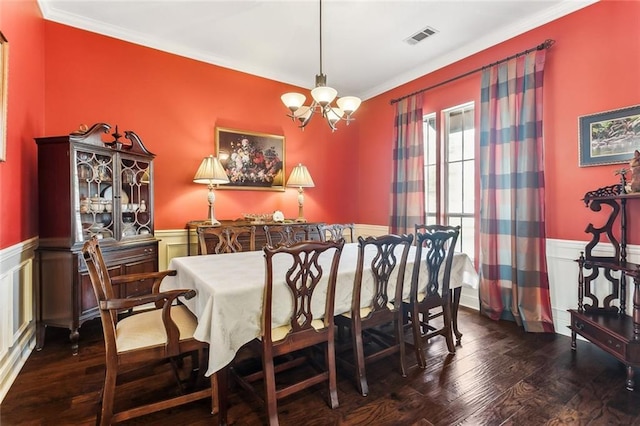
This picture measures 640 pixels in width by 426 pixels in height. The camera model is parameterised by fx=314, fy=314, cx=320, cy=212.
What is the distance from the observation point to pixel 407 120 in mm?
4379

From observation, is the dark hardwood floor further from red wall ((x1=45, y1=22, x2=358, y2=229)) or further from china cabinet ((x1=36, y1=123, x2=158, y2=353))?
red wall ((x1=45, y1=22, x2=358, y2=229))

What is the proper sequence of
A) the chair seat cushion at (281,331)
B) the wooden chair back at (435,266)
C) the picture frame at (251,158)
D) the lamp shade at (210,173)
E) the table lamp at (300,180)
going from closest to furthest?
1. the chair seat cushion at (281,331)
2. the wooden chair back at (435,266)
3. the lamp shade at (210,173)
4. the picture frame at (251,158)
5. the table lamp at (300,180)

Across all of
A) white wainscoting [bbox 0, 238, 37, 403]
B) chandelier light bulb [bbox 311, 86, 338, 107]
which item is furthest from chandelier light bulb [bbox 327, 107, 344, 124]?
white wainscoting [bbox 0, 238, 37, 403]

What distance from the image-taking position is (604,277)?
9.02 ft

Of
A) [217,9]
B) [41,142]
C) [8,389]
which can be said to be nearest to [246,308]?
[8,389]

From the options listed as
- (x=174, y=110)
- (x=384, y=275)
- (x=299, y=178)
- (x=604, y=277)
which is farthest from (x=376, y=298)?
(x=174, y=110)

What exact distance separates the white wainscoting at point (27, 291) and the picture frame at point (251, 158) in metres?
1.13

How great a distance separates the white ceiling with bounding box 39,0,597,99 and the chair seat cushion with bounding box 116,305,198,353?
9.15ft

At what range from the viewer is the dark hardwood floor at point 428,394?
1.80m

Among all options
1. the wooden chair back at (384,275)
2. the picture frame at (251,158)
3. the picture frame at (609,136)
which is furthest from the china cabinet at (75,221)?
the picture frame at (609,136)

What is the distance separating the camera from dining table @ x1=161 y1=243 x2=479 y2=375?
1624mm

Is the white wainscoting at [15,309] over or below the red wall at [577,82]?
below

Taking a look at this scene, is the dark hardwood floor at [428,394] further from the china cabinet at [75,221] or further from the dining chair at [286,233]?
the dining chair at [286,233]

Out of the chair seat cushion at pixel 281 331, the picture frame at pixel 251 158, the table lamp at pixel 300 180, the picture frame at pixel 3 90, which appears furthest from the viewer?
the table lamp at pixel 300 180
